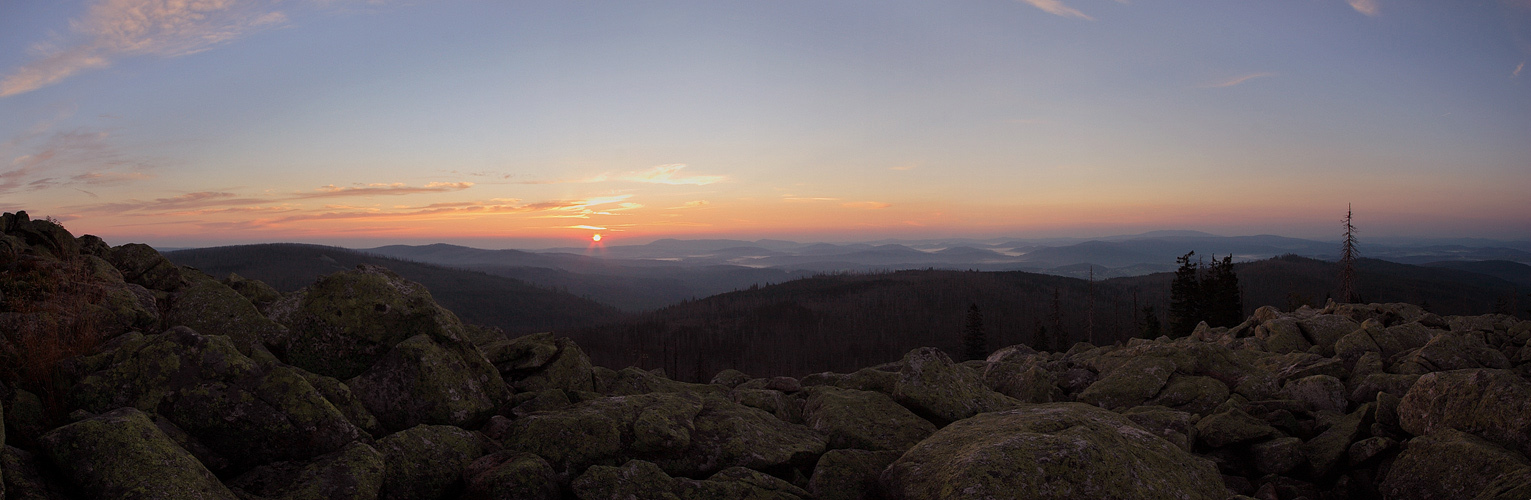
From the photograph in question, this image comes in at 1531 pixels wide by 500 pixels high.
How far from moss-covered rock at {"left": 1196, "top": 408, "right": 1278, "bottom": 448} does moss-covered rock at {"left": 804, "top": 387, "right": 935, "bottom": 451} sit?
6303mm

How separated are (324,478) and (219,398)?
238cm

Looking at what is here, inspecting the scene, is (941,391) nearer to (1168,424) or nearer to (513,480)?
(1168,424)

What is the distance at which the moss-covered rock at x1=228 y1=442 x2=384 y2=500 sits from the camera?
822cm

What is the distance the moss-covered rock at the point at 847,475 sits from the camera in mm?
10625

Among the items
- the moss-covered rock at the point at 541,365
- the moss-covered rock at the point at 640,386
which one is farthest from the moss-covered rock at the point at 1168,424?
the moss-covered rock at the point at 541,365

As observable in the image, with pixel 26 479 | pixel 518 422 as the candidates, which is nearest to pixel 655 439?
pixel 518 422

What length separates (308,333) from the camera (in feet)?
42.9

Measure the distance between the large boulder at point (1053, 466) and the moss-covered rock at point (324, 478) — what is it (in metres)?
7.99

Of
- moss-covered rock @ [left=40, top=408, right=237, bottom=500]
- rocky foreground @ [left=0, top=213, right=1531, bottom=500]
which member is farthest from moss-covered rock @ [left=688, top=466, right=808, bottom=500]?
moss-covered rock @ [left=40, top=408, right=237, bottom=500]

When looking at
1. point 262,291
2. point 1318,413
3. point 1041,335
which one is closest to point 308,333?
point 262,291

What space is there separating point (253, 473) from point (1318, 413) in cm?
2260

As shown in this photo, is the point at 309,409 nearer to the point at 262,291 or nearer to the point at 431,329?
the point at 431,329

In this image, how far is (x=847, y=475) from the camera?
11.0 metres

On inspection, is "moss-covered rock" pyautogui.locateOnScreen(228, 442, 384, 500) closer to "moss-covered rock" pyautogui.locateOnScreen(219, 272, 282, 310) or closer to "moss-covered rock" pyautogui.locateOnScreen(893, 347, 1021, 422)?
"moss-covered rock" pyautogui.locateOnScreen(893, 347, 1021, 422)
